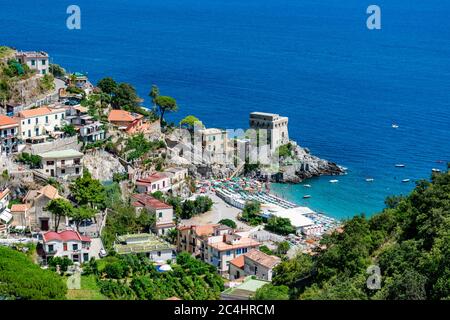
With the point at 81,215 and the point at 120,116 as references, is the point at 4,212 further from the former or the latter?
the point at 120,116

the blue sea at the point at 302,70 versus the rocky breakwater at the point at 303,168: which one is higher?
the blue sea at the point at 302,70

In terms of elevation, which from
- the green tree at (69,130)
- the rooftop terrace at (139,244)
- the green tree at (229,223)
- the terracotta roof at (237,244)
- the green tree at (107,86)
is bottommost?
the green tree at (229,223)

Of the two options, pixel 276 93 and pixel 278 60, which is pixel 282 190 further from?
pixel 278 60

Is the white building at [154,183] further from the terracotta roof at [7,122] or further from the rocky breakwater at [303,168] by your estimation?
the rocky breakwater at [303,168]

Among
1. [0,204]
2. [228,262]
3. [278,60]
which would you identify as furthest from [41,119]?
[278,60]

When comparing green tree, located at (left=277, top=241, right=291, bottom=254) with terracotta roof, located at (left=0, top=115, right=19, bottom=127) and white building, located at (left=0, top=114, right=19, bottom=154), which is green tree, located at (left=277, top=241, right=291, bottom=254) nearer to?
white building, located at (left=0, top=114, right=19, bottom=154)

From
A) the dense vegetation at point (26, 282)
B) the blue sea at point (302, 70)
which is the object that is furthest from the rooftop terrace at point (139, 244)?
the blue sea at point (302, 70)
